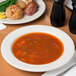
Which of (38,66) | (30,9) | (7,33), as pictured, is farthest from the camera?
(30,9)

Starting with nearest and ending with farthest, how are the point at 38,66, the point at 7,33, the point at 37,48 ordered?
the point at 38,66 < the point at 37,48 < the point at 7,33

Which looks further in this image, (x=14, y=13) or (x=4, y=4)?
(x=4, y=4)

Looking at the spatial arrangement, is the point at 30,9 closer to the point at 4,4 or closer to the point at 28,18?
the point at 28,18

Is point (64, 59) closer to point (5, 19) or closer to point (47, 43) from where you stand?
point (47, 43)

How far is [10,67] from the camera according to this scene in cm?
106

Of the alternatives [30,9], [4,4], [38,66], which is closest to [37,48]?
[38,66]

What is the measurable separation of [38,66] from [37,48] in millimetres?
160

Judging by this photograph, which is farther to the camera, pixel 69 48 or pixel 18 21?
pixel 18 21

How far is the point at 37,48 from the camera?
3.63 ft

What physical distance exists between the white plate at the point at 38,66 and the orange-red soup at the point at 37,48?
2 cm

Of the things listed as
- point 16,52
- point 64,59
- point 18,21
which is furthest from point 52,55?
point 18,21

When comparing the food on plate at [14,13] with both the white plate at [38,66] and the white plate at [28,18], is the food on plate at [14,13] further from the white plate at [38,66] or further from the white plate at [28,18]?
the white plate at [38,66]

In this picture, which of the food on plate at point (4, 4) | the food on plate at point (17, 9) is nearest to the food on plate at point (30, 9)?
the food on plate at point (17, 9)

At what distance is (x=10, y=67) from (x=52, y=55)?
9.5 inches
